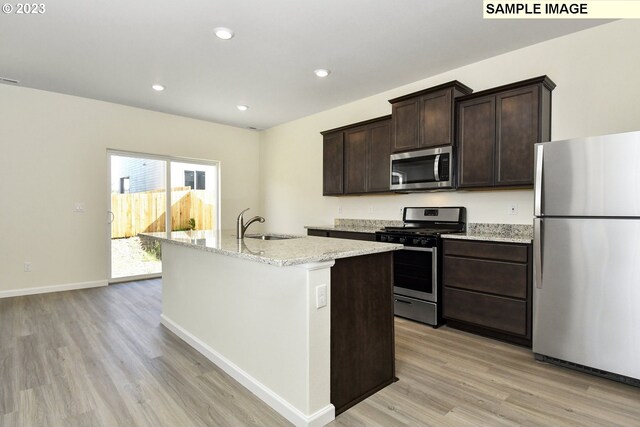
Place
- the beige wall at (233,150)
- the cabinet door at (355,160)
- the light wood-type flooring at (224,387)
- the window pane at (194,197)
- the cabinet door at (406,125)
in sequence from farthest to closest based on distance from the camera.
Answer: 1. the window pane at (194,197)
2. the cabinet door at (355,160)
3. the cabinet door at (406,125)
4. the beige wall at (233,150)
5. the light wood-type flooring at (224,387)

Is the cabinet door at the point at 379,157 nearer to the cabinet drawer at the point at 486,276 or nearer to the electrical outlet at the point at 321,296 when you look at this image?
the cabinet drawer at the point at 486,276

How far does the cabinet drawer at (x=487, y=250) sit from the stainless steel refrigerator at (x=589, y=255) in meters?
0.26

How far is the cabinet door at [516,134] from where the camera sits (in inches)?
113

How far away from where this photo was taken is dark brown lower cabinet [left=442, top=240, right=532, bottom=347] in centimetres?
275

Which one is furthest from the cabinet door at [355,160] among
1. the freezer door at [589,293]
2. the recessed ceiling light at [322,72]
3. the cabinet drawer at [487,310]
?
the freezer door at [589,293]

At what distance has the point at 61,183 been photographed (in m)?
4.57

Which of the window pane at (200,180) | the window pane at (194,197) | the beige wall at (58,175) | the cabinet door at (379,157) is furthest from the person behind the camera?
the window pane at (200,180)

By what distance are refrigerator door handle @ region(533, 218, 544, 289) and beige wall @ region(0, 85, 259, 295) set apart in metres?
5.21

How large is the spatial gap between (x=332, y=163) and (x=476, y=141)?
205 centimetres

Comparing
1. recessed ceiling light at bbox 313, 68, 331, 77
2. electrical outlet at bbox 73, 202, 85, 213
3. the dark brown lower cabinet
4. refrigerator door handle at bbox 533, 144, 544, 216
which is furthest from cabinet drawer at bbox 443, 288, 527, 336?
electrical outlet at bbox 73, 202, 85, 213

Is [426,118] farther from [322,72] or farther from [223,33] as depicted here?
[223,33]

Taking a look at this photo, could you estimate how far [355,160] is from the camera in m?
4.48

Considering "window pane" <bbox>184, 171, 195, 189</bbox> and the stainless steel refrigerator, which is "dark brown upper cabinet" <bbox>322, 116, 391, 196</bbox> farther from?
"window pane" <bbox>184, 171, 195, 189</bbox>

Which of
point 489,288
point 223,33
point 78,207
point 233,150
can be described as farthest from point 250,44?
point 78,207
